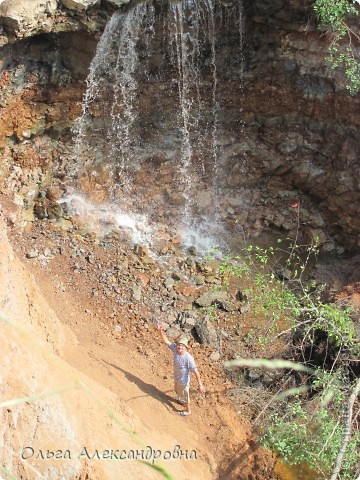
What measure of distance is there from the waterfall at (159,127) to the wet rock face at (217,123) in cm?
3

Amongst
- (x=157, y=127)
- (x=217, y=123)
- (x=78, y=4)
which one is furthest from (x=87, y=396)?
(x=217, y=123)

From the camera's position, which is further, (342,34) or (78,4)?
(78,4)

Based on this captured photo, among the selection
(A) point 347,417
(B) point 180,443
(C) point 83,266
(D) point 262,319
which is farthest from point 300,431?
(C) point 83,266

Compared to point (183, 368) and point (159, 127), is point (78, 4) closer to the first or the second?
point (159, 127)

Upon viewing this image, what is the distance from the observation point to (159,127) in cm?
1046

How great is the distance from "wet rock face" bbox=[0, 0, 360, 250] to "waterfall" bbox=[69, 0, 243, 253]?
0.03 metres

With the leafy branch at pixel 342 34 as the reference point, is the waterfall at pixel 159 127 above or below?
below

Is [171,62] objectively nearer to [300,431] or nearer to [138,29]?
[138,29]

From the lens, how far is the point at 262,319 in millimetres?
8359

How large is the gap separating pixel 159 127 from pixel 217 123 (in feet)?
4.05

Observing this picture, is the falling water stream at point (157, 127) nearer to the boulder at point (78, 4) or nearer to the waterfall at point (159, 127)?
the waterfall at point (159, 127)

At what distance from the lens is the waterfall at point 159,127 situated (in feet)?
31.4

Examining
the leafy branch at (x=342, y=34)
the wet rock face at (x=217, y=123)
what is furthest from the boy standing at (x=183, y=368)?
the leafy branch at (x=342, y=34)

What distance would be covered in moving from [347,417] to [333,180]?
5.93m
